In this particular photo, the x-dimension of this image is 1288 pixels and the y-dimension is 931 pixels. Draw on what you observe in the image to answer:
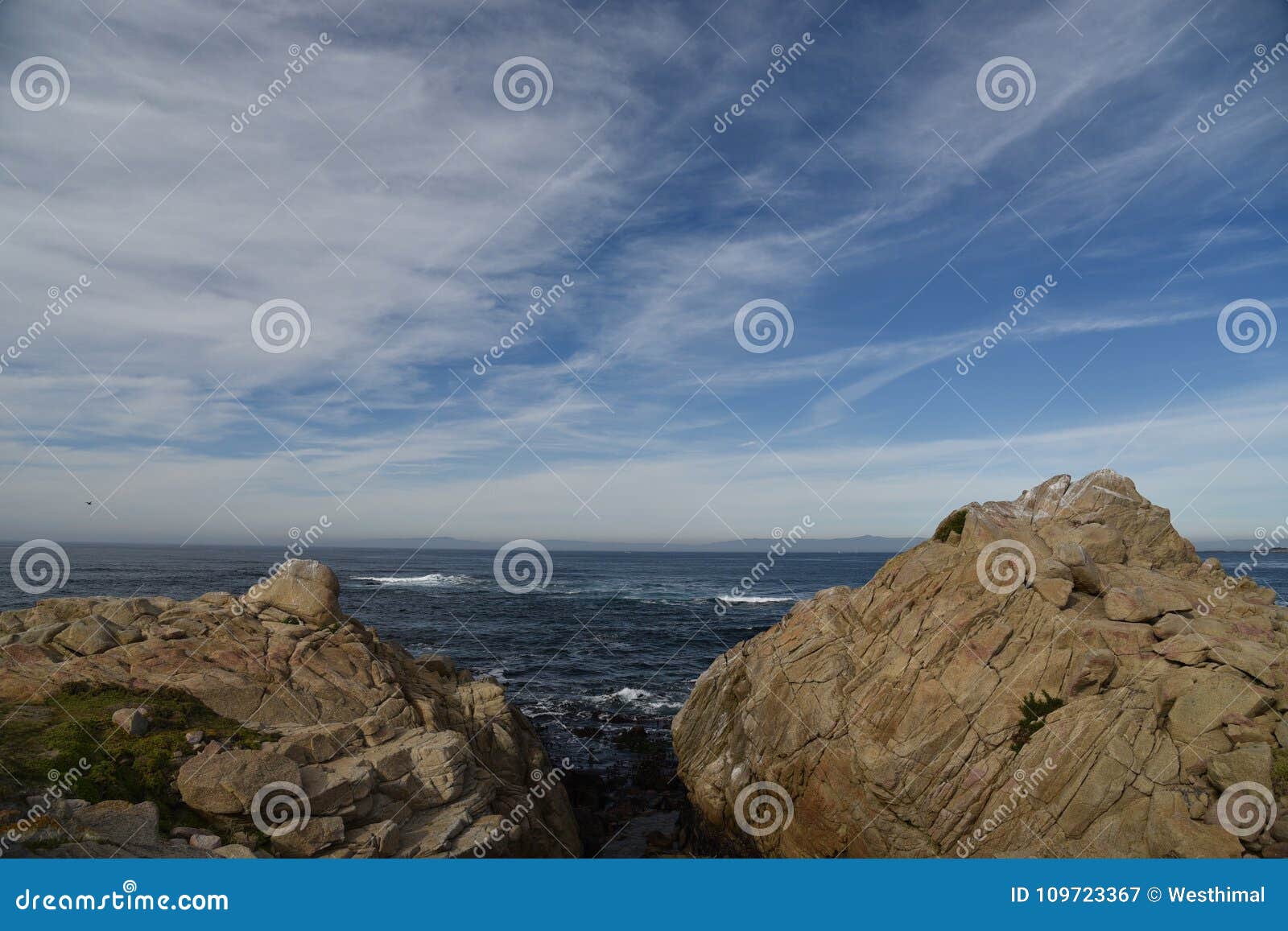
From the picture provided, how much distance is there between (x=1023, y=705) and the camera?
16547 millimetres

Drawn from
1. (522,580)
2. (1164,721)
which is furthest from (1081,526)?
(522,580)

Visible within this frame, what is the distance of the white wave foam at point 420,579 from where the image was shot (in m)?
108

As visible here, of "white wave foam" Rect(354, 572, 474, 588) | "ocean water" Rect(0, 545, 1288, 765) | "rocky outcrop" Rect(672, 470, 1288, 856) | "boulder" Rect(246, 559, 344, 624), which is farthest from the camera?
"white wave foam" Rect(354, 572, 474, 588)

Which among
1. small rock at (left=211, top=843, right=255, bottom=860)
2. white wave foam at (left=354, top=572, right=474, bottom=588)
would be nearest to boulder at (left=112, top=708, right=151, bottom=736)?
small rock at (left=211, top=843, right=255, bottom=860)

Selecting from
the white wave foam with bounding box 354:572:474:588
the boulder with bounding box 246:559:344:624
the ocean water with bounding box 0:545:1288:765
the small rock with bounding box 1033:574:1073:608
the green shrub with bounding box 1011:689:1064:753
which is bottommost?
the white wave foam with bounding box 354:572:474:588

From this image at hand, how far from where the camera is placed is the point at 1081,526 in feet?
70.6

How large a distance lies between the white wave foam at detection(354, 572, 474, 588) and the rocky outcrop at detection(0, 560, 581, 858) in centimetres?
8515

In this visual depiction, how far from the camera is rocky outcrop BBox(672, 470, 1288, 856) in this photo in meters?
14.4

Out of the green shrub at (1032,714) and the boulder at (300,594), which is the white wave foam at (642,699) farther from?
the green shrub at (1032,714)

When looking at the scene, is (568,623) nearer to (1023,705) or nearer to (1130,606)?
(1023,705)

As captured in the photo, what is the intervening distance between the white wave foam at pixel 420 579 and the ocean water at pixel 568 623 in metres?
0.33

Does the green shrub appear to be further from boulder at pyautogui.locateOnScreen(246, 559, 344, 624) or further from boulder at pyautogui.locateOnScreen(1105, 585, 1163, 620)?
boulder at pyautogui.locateOnScreen(246, 559, 344, 624)

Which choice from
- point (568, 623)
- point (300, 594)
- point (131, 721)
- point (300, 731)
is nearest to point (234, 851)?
point (300, 731)

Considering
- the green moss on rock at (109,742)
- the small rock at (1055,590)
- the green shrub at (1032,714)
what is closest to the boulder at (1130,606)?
the small rock at (1055,590)
